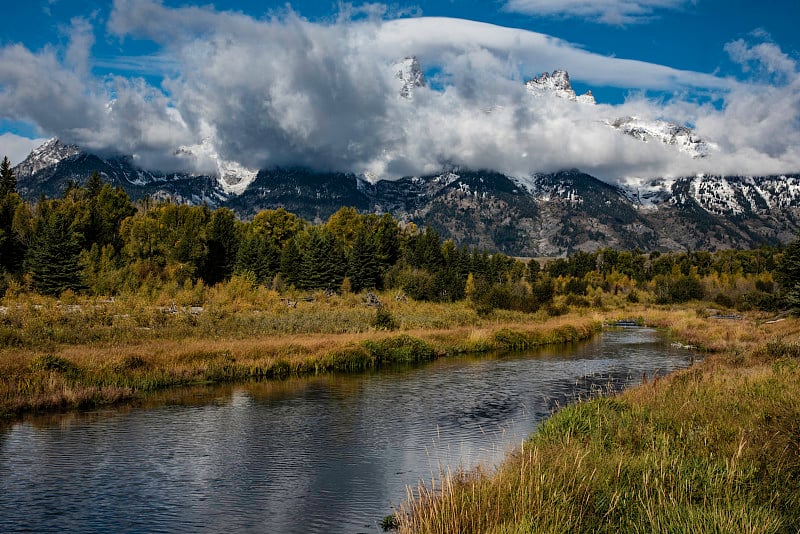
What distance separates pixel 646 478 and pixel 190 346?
3146 cm

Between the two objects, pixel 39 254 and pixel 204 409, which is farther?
pixel 39 254

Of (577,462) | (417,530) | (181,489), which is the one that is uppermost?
(577,462)

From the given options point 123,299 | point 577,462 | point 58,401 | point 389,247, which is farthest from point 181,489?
point 389,247

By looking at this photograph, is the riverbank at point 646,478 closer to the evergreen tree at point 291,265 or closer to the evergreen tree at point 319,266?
the evergreen tree at point 319,266

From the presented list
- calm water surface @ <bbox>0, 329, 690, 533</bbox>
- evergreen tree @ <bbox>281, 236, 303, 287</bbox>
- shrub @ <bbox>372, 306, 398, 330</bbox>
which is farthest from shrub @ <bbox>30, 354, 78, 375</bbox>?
evergreen tree @ <bbox>281, 236, 303, 287</bbox>

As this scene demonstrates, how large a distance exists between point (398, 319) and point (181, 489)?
149 feet

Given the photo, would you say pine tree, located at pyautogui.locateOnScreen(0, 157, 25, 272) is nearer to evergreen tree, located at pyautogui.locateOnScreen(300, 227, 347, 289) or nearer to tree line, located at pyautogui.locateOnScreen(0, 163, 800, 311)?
tree line, located at pyautogui.locateOnScreen(0, 163, 800, 311)

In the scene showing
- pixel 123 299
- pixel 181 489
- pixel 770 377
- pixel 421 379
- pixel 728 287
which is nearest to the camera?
pixel 181 489

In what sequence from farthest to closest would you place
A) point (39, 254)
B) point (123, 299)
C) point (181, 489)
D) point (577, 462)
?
point (39, 254) → point (123, 299) → point (181, 489) → point (577, 462)

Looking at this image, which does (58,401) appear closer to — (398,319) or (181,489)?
(181,489)

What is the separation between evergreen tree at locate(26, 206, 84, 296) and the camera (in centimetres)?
6619

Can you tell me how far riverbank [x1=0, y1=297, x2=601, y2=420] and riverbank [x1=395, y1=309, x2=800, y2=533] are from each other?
20832 millimetres

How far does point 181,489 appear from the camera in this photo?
17.2 metres

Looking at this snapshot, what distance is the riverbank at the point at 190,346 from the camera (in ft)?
92.2
